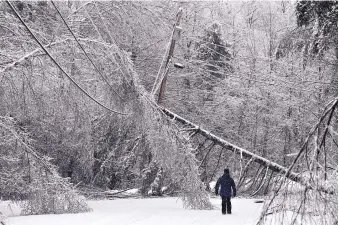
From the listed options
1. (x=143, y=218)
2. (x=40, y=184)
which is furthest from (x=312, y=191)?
(x=40, y=184)

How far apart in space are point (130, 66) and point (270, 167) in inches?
167

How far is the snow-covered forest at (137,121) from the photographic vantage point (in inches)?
164

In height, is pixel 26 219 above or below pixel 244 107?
below

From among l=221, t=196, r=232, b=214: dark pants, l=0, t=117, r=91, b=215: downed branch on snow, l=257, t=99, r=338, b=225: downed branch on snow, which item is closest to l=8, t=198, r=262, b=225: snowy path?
l=221, t=196, r=232, b=214: dark pants

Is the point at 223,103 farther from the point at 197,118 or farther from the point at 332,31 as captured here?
the point at 332,31

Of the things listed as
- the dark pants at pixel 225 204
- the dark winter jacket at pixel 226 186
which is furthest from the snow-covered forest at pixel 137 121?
the dark winter jacket at pixel 226 186

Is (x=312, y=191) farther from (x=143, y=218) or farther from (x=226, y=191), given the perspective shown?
(x=226, y=191)

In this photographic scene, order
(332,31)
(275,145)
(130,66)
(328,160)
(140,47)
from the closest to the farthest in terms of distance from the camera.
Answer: (328,160)
(332,31)
(130,66)
(140,47)
(275,145)

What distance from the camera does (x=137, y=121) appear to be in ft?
41.3

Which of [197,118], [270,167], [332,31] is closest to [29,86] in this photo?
[270,167]

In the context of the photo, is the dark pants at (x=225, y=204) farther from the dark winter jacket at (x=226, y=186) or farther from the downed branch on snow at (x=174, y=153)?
the downed branch on snow at (x=174, y=153)

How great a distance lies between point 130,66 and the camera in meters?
12.0

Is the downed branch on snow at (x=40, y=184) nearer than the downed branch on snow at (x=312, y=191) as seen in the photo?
No

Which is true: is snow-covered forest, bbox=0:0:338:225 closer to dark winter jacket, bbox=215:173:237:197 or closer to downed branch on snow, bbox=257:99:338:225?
downed branch on snow, bbox=257:99:338:225
